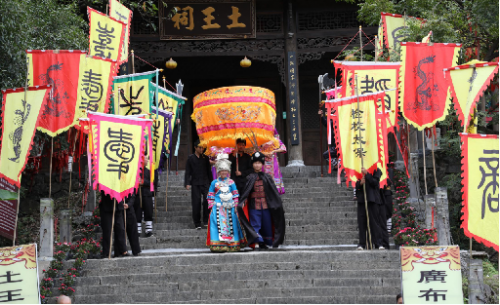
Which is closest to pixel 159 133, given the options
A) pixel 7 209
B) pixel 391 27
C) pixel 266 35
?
pixel 7 209

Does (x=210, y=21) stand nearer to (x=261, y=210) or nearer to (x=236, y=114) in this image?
(x=236, y=114)

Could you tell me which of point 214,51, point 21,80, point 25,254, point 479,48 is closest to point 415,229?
point 479,48

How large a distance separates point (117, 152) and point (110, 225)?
113 cm

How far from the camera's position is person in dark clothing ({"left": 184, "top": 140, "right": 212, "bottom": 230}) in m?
11.4

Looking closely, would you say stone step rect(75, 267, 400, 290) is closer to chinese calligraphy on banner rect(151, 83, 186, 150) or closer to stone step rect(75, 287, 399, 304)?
stone step rect(75, 287, 399, 304)

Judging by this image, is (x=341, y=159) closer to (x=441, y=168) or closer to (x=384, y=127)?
(x=384, y=127)

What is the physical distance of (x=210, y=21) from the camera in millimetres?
16562

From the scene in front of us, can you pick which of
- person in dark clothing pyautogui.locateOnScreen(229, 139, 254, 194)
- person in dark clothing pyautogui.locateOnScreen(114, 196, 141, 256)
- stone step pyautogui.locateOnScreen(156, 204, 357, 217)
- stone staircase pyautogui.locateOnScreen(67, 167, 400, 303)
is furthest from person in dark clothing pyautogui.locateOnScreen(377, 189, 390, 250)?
person in dark clothing pyautogui.locateOnScreen(114, 196, 141, 256)

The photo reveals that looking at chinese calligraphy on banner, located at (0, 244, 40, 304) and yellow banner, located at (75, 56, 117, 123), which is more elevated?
yellow banner, located at (75, 56, 117, 123)

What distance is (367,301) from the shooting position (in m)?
8.12

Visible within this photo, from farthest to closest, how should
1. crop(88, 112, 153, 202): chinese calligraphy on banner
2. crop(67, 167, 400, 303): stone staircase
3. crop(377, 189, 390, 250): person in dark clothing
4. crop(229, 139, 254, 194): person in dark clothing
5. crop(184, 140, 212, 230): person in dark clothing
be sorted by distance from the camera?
crop(184, 140, 212, 230): person in dark clothing
crop(229, 139, 254, 194): person in dark clothing
crop(377, 189, 390, 250): person in dark clothing
crop(88, 112, 153, 202): chinese calligraphy on banner
crop(67, 167, 400, 303): stone staircase

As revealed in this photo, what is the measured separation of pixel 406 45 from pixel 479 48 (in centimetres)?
224

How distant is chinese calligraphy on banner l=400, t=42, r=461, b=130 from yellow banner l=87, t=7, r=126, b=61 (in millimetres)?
5247

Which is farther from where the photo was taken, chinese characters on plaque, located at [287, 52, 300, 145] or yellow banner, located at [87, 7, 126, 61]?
chinese characters on plaque, located at [287, 52, 300, 145]
